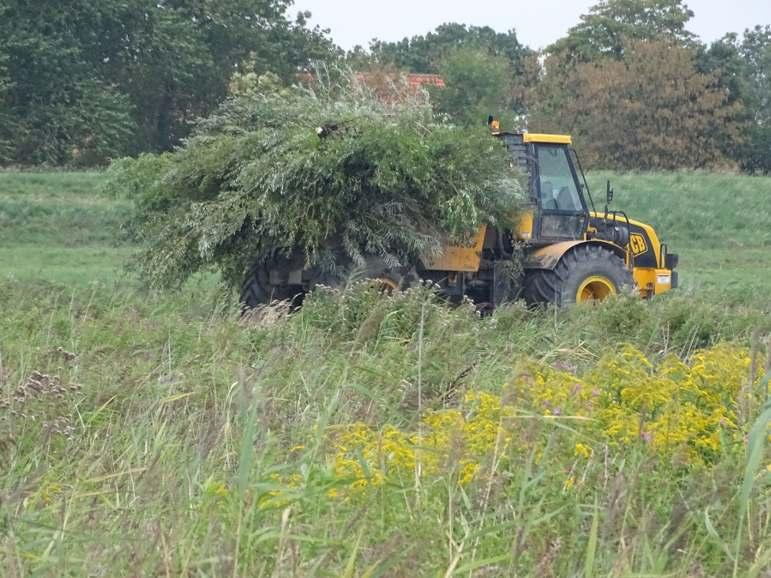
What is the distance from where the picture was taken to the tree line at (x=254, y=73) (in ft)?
149

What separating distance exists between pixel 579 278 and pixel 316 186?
10.1ft

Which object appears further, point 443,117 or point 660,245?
point 660,245

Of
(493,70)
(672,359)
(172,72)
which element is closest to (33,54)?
(172,72)

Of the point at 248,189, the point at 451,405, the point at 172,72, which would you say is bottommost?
the point at 451,405

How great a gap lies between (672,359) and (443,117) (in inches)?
275

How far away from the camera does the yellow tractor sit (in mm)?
12625

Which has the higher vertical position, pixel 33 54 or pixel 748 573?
pixel 33 54

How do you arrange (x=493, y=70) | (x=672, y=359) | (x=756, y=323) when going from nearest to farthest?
(x=672, y=359) < (x=756, y=323) < (x=493, y=70)

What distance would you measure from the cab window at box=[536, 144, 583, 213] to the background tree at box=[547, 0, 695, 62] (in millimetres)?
55558

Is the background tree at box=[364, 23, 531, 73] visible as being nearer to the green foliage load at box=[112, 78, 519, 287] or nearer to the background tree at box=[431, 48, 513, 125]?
the background tree at box=[431, 48, 513, 125]

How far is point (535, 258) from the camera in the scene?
44.0ft

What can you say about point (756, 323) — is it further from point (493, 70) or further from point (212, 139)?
point (493, 70)

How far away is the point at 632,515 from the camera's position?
4324 millimetres

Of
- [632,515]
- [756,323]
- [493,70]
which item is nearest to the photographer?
[632,515]
